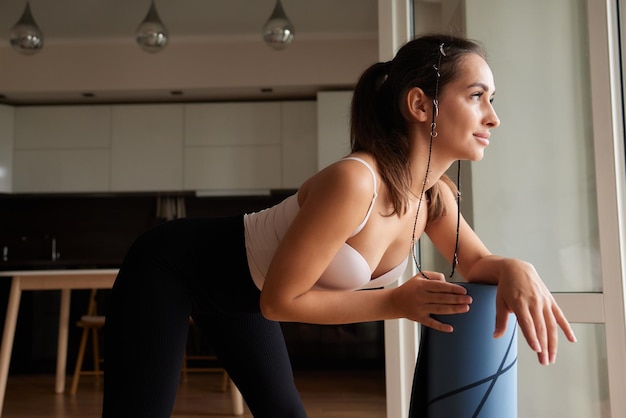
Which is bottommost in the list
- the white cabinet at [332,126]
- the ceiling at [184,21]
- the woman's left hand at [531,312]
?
the woman's left hand at [531,312]

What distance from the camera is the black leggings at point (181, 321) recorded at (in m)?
1.25

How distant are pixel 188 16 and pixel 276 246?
4.24m

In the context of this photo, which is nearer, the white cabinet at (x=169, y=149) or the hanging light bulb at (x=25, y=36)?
the hanging light bulb at (x=25, y=36)

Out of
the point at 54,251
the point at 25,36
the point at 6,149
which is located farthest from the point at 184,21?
the point at 54,251

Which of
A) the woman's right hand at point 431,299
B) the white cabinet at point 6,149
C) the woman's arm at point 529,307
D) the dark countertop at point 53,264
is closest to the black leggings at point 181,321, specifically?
the woman's right hand at point 431,299

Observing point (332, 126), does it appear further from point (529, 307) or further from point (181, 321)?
point (529, 307)

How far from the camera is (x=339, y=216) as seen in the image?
1071 millimetres

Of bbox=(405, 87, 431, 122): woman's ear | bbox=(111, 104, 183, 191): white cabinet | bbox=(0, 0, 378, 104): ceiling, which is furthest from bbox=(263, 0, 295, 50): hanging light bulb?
bbox=(405, 87, 431, 122): woman's ear

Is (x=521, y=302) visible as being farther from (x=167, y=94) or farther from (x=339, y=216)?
(x=167, y=94)

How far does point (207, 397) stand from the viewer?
419cm

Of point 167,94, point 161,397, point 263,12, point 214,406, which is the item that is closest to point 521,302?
point 161,397

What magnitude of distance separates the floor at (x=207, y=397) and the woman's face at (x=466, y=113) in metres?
2.66

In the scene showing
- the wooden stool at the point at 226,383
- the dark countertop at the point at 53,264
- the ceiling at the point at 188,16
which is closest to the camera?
the wooden stool at the point at 226,383

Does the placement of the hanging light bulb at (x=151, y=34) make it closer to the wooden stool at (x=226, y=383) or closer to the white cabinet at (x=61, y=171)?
the wooden stool at (x=226, y=383)
